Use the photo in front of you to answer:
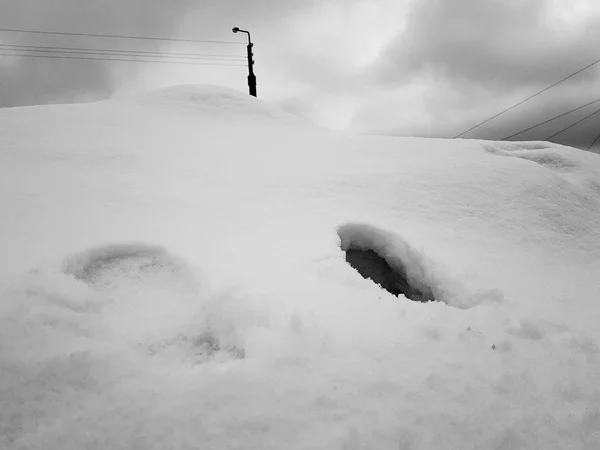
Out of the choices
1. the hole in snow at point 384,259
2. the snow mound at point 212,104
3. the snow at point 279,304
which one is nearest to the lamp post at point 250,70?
the snow mound at point 212,104

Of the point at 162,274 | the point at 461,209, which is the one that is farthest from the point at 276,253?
the point at 461,209

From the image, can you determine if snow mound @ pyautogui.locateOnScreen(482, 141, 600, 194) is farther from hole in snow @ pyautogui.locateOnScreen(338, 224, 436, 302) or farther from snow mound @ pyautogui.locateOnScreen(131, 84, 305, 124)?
snow mound @ pyautogui.locateOnScreen(131, 84, 305, 124)

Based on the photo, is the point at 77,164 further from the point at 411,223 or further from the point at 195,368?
the point at 411,223

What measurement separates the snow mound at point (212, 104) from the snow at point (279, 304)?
3748mm

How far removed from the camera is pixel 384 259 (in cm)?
580

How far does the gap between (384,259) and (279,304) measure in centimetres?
296

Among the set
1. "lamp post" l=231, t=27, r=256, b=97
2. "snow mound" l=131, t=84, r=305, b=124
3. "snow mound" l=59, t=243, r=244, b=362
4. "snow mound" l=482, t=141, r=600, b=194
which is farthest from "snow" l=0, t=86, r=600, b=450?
"lamp post" l=231, t=27, r=256, b=97

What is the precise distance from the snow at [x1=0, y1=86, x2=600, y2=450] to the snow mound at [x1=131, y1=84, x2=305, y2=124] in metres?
3.75

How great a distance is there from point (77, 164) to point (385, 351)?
6.77 m

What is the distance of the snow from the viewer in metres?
2.30

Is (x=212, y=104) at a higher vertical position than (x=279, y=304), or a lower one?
higher

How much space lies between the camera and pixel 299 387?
2.51 metres

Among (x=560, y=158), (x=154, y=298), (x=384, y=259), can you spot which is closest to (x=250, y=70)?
(x=560, y=158)

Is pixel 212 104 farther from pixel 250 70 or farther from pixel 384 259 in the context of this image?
pixel 250 70
